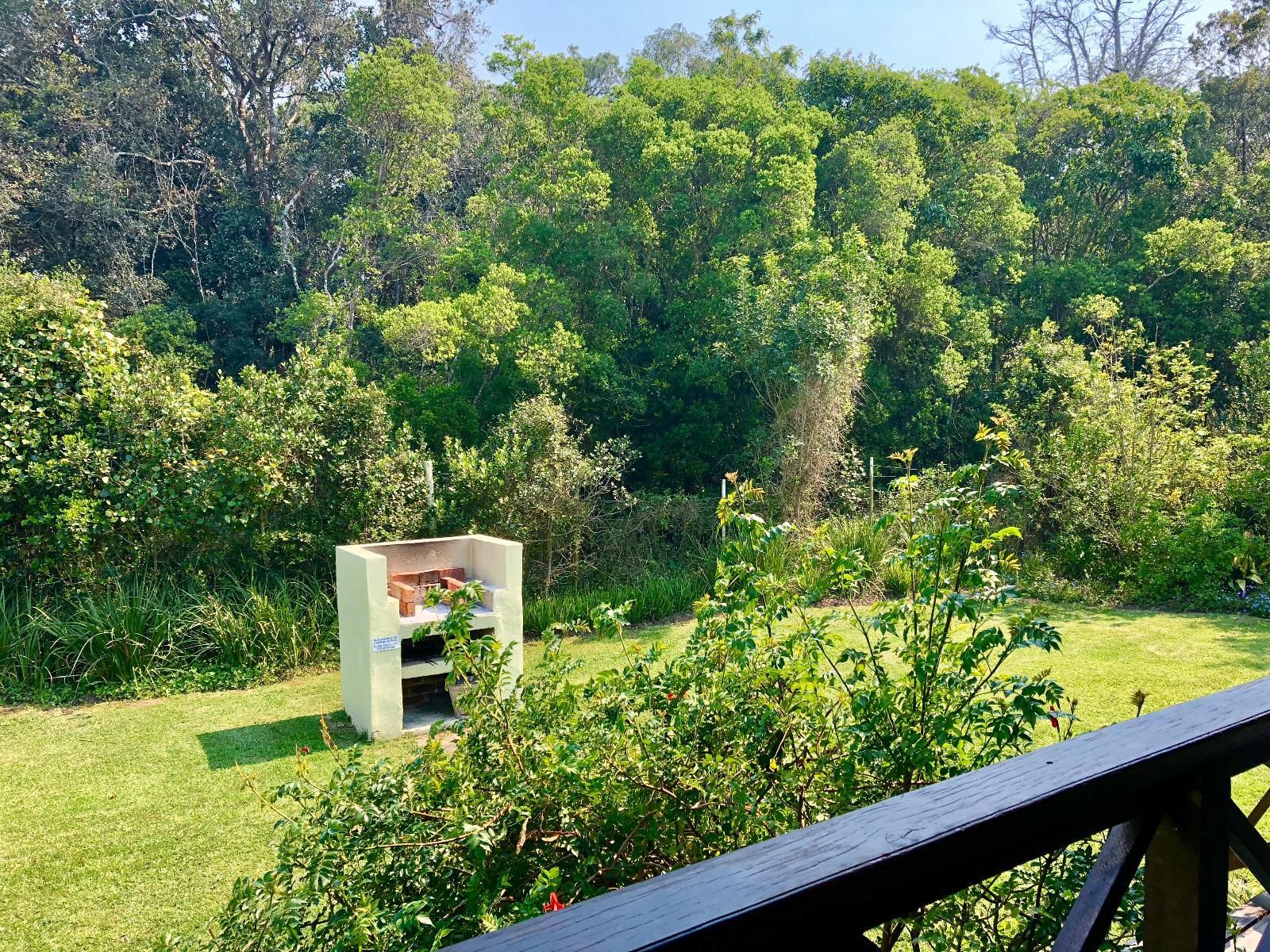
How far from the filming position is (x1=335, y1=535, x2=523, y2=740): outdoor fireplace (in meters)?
5.81

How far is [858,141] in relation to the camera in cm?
1461

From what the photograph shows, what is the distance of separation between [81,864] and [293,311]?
492 inches

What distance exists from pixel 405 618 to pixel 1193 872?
18.1ft

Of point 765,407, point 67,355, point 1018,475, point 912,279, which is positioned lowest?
point 1018,475

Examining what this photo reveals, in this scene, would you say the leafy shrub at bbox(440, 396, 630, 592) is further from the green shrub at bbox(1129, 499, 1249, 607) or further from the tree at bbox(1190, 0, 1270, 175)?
the tree at bbox(1190, 0, 1270, 175)

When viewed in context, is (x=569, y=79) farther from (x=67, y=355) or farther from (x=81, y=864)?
(x=81, y=864)

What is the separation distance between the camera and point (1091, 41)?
24.8 m

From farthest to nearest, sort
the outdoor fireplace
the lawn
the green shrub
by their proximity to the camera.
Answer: the green shrub < the outdoor fireplace < the lawn

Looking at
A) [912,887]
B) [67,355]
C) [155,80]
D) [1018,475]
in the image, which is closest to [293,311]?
[155,80]

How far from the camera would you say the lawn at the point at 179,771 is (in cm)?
393

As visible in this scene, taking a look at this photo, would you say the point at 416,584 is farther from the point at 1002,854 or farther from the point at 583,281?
the point at 583,281

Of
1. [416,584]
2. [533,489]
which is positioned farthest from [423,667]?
[533,489]

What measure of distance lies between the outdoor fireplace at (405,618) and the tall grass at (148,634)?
1.40m

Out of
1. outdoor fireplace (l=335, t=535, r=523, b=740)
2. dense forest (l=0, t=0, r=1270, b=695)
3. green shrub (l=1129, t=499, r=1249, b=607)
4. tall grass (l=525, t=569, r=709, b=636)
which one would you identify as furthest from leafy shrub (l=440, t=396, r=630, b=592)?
green shrub (l=1129, t=499, r=1249, b=607)
